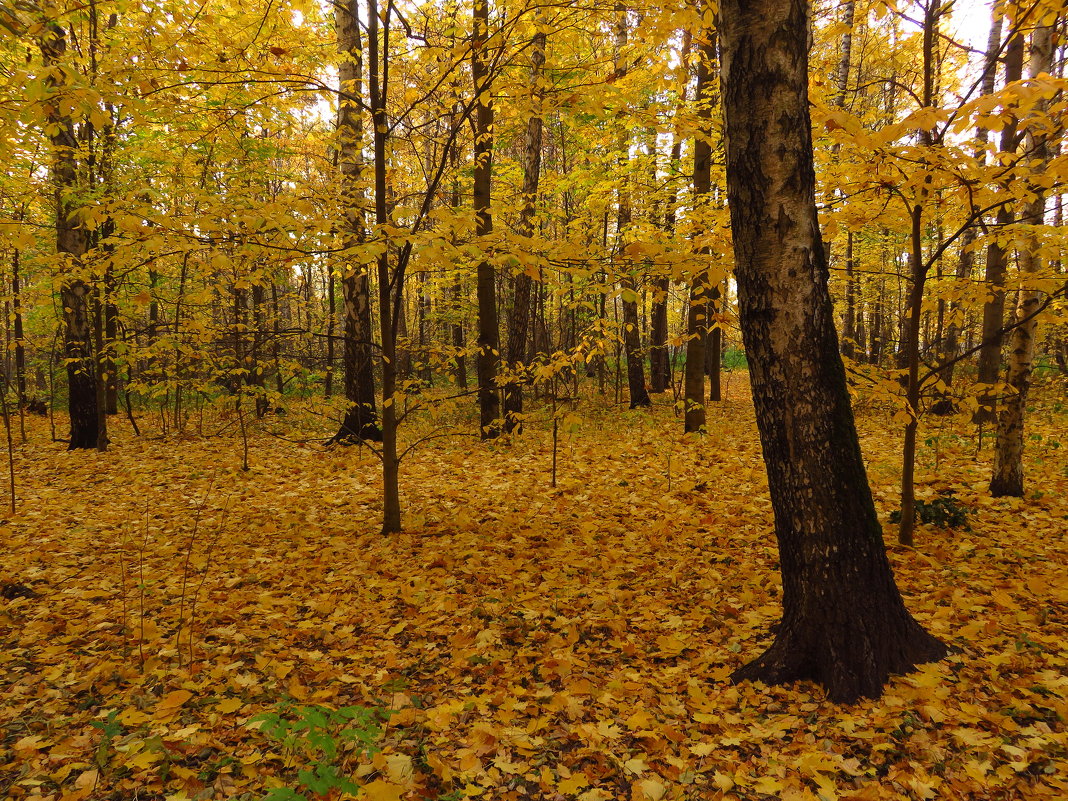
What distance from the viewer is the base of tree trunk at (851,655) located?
268cm

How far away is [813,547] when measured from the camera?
2670 mm

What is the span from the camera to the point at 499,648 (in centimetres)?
339

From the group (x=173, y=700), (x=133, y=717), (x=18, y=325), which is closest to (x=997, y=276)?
(x=173, y=700)

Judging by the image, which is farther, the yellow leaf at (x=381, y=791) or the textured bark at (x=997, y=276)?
the textured bark at (x=997, y=276)

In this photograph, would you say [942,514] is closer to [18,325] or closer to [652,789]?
[652,789]

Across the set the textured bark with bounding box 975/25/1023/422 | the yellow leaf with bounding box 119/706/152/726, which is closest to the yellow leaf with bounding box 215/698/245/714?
the yellow leaf with bounding box 119/706/152/726

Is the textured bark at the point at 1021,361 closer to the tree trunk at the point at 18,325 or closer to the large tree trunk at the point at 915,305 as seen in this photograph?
the large tree trunk at the point at 915,305

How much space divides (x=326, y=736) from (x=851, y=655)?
2.51 m

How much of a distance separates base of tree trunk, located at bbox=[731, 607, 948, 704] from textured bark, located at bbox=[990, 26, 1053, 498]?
10.3 ft

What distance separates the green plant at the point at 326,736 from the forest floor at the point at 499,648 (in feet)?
0.06

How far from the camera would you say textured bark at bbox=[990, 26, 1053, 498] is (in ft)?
16.2

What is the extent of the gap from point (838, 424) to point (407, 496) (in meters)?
4.95

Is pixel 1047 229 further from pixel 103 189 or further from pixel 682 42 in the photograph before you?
pixel 103 189

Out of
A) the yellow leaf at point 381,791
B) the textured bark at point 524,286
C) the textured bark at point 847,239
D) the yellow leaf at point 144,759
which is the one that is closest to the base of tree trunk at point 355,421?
the textured bark at point 524,286
